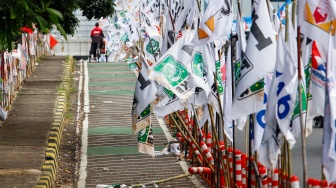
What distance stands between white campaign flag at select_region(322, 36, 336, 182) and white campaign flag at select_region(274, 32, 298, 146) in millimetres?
389

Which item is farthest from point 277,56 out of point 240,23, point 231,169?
point 231,169

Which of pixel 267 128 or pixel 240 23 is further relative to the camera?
pixel 240 23

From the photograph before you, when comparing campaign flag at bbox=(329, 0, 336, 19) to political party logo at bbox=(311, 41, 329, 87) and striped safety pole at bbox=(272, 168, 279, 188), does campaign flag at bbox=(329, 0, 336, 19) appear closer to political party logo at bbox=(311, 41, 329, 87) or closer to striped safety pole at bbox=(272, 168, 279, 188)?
political party logo at bbox=(311, 41, 329, 87)

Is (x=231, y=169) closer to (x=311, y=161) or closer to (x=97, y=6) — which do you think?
(x=311, y=161)

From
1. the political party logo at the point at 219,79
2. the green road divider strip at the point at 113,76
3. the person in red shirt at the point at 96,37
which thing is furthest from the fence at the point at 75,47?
the political party logo at the point at 219,79

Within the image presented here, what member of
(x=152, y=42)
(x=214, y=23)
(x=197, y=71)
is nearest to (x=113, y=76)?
(x=152, y=42)

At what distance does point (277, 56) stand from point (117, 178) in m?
5.05

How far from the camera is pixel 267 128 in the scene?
421 inches

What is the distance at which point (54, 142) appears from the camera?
16984 millimetres

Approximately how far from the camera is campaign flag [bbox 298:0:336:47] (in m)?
10.5

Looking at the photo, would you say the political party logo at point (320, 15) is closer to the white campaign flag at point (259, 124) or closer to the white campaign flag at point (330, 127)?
Result: the white campaign flag at point (330, 127)

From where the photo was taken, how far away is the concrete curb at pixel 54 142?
533 inches

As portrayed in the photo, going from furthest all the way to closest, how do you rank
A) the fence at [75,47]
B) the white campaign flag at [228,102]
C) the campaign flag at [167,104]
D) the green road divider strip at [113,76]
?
the fence at [75,47] → the green road divider strip at [113,76] → the campaign flag at [167,104] → the white campaign flag at [228,102]

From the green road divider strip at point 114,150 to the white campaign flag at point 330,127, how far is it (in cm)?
762
